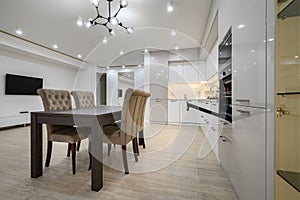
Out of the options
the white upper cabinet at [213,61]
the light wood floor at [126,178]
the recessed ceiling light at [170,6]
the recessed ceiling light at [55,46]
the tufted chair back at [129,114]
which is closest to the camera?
the light wood floor at [126,178]

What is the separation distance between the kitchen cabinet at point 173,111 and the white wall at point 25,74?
4.80m

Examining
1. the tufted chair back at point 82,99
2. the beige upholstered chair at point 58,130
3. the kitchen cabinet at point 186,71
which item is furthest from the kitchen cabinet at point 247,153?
the kitchen cabinet at point 186,71

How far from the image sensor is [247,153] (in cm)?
132

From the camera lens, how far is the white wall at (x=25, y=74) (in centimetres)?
510

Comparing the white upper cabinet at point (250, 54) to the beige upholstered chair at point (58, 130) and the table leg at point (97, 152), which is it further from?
the beige upholstered chair at point (58, 130)

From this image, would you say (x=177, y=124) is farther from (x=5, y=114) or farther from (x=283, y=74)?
(x=5, y=114)

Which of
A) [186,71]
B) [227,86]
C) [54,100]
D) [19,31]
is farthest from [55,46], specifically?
[227,86]

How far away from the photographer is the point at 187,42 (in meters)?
5.18

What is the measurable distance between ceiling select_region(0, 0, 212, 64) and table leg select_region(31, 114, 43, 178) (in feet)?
7.41

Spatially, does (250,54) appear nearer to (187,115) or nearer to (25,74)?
(187,115)

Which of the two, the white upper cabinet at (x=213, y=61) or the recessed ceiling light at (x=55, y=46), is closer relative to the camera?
the white upper cabinet at (x=213, y=61)

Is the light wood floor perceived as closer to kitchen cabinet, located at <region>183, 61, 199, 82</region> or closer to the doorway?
kitchen cabinet, located at <region>183, 61, 199, 82</region>

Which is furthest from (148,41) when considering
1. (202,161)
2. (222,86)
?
(202,161)

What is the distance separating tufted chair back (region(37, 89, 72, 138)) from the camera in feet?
7.42
